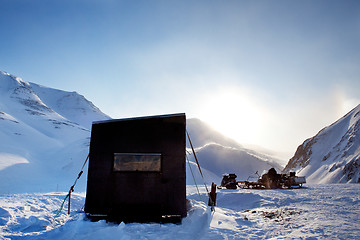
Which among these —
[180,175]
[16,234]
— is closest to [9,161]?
[16,234]

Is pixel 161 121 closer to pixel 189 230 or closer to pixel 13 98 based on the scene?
pixel 189 230

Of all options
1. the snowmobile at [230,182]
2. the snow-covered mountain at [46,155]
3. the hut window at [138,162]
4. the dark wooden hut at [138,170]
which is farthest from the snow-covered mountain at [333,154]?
the hut window at [138,162]

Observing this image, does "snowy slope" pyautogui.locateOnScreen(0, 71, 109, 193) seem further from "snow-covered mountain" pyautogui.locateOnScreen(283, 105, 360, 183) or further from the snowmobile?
"snow-covered mountain" pyautogui.locateOnScreen(283, 105, 360, 183)

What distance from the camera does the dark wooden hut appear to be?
9.39 m

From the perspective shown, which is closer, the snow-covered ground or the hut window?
the snow-covered ground

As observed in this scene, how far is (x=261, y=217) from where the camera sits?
11539 mm

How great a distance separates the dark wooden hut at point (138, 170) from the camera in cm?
939

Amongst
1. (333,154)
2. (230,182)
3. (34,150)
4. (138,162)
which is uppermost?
(333,154)

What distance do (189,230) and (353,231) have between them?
5.40 m

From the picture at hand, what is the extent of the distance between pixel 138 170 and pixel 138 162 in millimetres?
323

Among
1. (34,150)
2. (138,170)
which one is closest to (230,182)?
(138,170)

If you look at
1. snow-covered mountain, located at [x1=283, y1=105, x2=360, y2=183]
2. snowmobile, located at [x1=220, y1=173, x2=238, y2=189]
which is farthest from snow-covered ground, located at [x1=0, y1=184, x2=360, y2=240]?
snow-covered mountain, located at [x1=283, y1=105, x2=360, y2=183]

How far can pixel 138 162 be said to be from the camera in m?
9.77

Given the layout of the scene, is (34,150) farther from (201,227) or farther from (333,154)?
(333,154)
